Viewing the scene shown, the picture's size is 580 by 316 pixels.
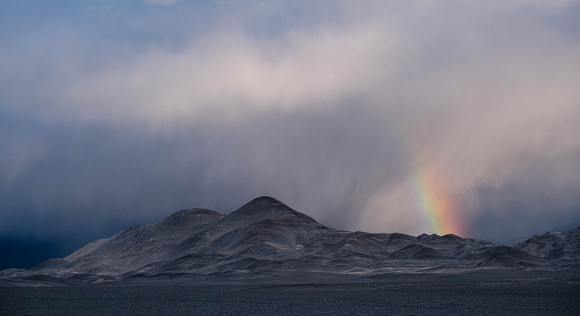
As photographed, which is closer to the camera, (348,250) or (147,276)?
(147,276)

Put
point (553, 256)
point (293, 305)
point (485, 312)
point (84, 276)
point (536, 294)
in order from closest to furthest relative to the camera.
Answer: point (485, 312), point (293, 305), point (536, 294), point (84, 276), point (553, 256)

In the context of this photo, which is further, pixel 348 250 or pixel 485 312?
pixel 348 250

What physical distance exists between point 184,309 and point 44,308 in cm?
1382

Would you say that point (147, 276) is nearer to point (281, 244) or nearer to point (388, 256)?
point (281, 244)

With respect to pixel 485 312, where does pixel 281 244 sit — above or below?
above

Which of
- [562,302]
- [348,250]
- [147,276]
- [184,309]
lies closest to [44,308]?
[184,309]

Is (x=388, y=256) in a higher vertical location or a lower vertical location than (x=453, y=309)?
higher

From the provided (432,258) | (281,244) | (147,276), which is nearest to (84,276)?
(147,276)

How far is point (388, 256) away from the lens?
18300cm

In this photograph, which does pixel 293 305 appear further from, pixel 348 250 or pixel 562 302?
pixel 348 250

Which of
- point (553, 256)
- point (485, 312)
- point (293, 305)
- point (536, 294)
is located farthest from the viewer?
point (553, 256)

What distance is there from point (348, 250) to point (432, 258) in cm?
2509

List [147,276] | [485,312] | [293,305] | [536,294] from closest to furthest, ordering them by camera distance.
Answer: [485,312] < [293,305] < [536,294] < [147,276]

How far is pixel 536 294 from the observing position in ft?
195
